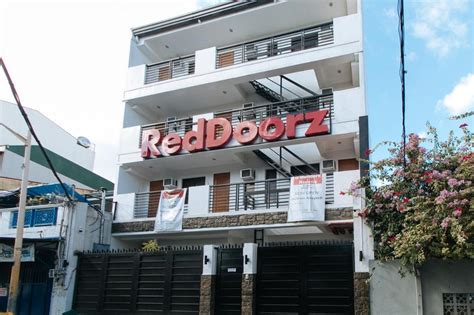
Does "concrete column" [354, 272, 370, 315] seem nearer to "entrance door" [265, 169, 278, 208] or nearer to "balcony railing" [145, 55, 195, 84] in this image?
"entrance door" [265, 169, 278, 208]

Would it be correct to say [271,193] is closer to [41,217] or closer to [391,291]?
[391,291]

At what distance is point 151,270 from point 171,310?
1391 millimetres

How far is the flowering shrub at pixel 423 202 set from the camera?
9.25 meters

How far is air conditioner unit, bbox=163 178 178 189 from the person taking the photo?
18.8 metres

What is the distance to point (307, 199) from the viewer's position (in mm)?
13977

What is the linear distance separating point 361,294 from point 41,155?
2300 centimetres

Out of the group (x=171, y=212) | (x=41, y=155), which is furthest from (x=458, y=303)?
(x=41, y=155)

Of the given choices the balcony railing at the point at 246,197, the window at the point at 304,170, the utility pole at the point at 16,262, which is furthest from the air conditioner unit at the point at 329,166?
the utility pole at the point at 16,262

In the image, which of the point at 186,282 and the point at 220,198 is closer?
the point at 186,282

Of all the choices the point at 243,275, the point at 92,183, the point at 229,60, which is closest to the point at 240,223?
the point at 243,275

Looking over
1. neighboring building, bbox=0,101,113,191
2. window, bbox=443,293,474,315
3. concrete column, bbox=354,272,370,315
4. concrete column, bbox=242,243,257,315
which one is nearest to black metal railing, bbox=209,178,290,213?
concrete column, bbox=242,243,257,315

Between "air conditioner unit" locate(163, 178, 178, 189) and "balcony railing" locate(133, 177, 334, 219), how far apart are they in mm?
992

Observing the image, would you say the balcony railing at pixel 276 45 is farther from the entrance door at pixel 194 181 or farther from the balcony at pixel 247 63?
the entrance door at pixel 194 181

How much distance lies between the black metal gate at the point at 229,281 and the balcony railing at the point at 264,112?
5553mm
